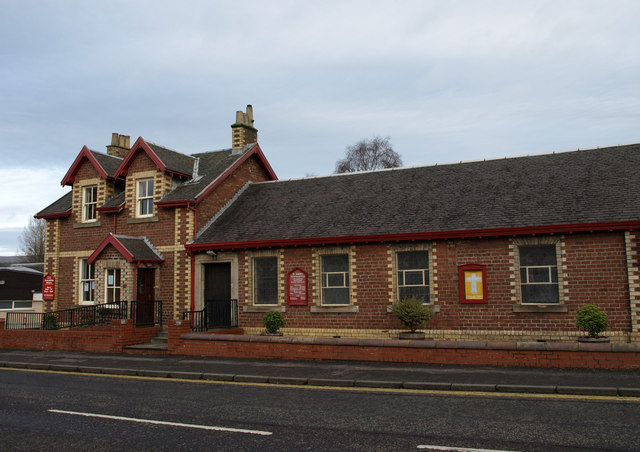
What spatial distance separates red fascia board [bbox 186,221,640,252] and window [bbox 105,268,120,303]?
3333 mm

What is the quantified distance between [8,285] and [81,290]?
20.3m

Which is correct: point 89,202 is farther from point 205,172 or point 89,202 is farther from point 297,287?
point 297,287

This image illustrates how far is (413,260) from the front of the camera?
17.7 meters

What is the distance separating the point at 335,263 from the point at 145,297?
25.1ft

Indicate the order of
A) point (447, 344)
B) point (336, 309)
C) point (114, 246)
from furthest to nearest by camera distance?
point (114, 246)
point (336, 309)
point (447, 344)

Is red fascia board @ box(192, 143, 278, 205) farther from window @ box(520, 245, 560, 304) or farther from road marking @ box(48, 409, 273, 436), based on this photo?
road marking @ box(48, 409, 273, 436)

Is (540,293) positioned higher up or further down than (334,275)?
further down

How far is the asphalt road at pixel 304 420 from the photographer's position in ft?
22.7

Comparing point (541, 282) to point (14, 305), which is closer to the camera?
point (541, 282)

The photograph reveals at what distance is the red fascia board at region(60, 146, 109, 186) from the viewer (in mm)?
23828

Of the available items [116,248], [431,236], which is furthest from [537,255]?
[116,248]

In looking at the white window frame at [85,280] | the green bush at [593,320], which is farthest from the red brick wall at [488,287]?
the white window frame at [85,280]

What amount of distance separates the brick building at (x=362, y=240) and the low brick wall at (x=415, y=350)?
3436mm

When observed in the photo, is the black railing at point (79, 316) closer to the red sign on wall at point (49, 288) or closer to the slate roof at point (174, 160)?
the red sign on wall at point (49, 288)
